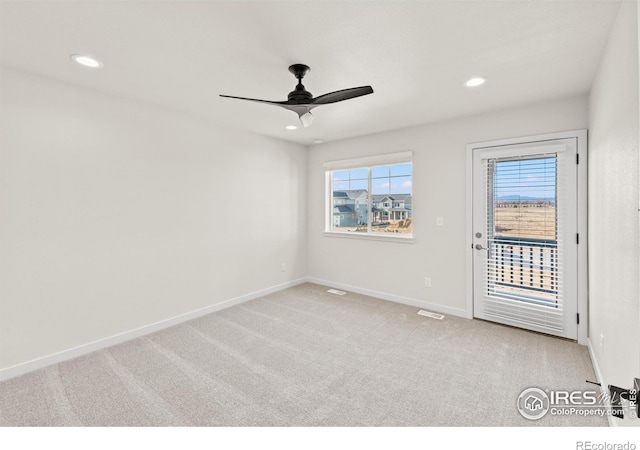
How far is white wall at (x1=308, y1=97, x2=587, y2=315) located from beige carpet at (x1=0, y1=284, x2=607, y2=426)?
634 mm

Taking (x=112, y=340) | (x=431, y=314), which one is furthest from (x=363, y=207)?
(x=112, y=340)

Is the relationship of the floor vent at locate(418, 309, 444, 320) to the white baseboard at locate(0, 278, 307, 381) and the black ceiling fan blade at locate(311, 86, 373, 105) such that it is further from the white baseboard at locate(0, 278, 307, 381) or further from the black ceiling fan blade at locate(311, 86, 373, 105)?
the black ceiling fan blade at locate(311, 86, 373, 105)

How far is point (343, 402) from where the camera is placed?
2.03 metres

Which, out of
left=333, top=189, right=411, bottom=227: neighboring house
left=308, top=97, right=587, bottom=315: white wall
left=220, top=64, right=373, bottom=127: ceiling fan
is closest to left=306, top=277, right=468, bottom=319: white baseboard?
left=308, top=97, right=587, bottom=315: white wall

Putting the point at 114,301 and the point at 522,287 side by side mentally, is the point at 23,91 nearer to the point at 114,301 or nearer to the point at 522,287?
the point at 114,301

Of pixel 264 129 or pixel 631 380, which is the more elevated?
pixel 264 129

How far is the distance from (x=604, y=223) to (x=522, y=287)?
53.0 inches

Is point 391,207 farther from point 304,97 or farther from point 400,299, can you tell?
point 304,97

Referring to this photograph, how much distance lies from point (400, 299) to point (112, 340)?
3.38m

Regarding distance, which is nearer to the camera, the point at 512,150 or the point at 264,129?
the point at 512,150

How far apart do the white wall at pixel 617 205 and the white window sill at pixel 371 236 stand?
1944 millimetres

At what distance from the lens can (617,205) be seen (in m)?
1.73

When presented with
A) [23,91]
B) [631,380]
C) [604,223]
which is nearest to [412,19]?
[604,223]

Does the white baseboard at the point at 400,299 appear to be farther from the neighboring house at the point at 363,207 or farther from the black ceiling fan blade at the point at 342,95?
the black ceiling fan blade at the point at 342,95
